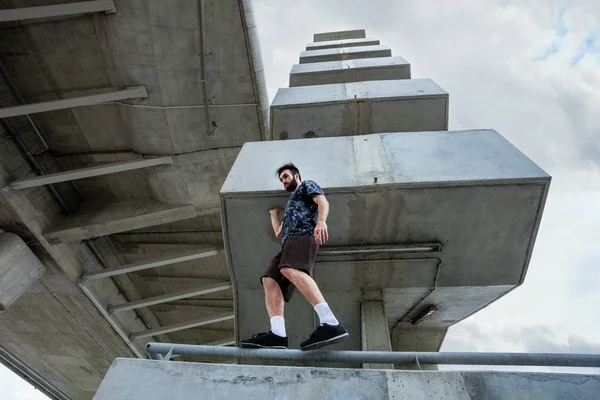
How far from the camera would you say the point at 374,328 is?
4.21 m

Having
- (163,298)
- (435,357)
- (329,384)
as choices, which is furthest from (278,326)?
(163,298)

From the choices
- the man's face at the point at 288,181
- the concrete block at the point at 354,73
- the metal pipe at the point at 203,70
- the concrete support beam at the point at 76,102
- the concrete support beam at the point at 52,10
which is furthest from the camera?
the concrete block at the point at 354,73

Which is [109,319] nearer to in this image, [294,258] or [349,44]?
[294,258]

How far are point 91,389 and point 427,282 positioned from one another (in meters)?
18.7

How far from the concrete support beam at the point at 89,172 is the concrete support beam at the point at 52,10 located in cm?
373

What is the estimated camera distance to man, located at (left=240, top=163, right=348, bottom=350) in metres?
2.52

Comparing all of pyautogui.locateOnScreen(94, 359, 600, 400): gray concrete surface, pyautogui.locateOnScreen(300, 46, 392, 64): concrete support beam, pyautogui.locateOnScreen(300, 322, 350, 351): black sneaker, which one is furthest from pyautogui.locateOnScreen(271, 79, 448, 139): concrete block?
pyautogui.locateOnScreen(300, 46, 392, 64): concrete support beam

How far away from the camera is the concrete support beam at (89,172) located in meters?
8.88

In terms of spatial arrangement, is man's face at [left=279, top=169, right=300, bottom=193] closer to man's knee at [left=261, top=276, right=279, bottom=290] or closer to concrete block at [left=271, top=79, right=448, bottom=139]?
man's knee at [left=261, top=276, right=279, bottom=290]

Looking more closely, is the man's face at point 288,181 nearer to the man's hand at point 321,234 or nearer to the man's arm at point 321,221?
the man's arm at point 321,221

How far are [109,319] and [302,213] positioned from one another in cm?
1243

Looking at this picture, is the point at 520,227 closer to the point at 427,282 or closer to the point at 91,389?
the point at 427,282

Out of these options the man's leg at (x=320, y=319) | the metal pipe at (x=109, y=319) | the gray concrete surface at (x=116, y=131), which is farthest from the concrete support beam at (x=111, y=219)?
the man's leg at (x=320, y=319)

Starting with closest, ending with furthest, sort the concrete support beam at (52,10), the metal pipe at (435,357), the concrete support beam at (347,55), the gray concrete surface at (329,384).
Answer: the gray concrete surface at (329,384) < the metal pipe at (435,357) < the concrete support beam at (52,10) < the concrete support beam at (347,55)
